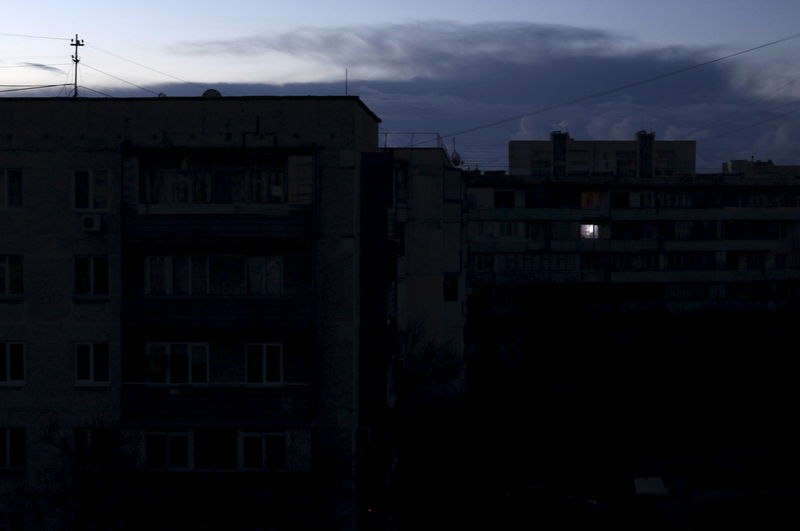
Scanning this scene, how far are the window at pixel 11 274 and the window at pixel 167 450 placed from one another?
4644mm

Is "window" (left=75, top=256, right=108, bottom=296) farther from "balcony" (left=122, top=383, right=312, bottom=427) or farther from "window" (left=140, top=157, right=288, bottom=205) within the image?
"balcony" (left=122, top=383, right=312, bottom=427)

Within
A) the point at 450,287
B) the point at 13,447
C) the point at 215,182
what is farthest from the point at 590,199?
the point at 13,447

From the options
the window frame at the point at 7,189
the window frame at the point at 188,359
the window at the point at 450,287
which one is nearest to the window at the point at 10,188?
the window frame at the point at 7,189

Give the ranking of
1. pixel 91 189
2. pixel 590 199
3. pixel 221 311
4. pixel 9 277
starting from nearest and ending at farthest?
pixel 221 311, pixel 91 189, pixel 9 277, pixel 590 199

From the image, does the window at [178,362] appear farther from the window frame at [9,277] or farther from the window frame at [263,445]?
the window frame at [9,277]

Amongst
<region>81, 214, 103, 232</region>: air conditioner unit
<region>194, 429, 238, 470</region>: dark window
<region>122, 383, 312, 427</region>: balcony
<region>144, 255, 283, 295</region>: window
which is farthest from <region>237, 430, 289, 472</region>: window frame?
<region>81, 214, 103, 232</region>: air conditioner unit

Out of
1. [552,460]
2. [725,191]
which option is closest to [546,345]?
[725,191]

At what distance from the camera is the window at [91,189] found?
1970cm

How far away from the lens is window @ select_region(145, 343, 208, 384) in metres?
20.1

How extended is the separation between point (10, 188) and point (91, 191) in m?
1.90

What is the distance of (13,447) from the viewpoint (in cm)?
2011

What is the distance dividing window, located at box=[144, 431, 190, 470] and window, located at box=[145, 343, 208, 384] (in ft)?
4.19

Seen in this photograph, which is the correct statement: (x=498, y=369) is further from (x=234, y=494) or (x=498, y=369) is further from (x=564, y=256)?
(x=234, y=494)

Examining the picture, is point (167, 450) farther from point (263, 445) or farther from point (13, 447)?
point (13, 447)
